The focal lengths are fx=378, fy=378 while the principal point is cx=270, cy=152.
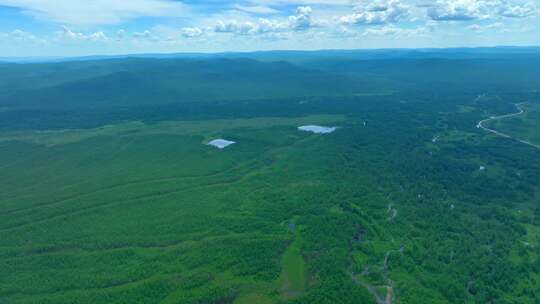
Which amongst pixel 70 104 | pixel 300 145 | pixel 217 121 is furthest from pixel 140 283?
Result: pixel 70 104

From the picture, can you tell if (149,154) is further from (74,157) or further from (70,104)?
(70,104)

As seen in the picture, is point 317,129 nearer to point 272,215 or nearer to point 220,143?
point 220,143

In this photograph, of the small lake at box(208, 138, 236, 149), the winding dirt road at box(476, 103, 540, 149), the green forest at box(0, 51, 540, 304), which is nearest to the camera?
the green forest at box(0, 51, 540, 304)

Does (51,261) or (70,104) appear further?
(70,104)

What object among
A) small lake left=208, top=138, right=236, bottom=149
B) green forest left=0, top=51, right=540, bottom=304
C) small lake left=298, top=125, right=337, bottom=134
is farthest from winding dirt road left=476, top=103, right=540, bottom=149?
small lake left=208, top=138, right=236, bottom=149

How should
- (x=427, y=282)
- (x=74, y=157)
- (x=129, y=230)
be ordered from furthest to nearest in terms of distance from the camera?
(x=74, y=157), (x=129, y=230), (x=427, y=282)

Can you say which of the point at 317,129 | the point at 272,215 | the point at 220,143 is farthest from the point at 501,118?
the point at 272,215

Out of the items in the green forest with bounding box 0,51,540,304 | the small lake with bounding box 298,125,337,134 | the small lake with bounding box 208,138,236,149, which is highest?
the small lake with bounding box 298,125,337,134

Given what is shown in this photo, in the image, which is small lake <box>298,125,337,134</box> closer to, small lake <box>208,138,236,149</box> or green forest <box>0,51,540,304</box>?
green forest <box>0,51,540,304</box>

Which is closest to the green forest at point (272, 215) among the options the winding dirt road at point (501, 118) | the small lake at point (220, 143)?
the winding dirt road at point (501, 118)
